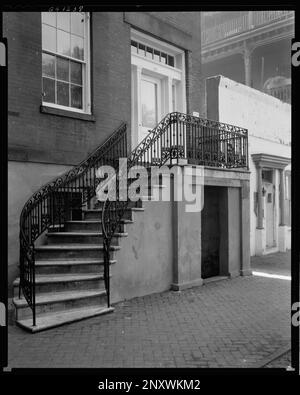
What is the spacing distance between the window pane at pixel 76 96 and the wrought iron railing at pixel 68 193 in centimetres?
104

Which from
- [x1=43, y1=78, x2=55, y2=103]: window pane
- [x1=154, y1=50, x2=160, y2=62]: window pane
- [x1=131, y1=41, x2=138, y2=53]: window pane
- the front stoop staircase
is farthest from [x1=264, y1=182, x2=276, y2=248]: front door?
[x1=43, y1=78, x2=55, y2=103]: window pane

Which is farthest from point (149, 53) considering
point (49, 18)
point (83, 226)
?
point (83, 226)

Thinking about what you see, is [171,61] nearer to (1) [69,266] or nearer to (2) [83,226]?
(2) [83,226]

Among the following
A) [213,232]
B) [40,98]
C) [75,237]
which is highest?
[40,98]

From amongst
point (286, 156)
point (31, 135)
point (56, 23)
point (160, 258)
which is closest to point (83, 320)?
point (160, 258)

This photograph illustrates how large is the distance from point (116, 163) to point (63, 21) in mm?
3259

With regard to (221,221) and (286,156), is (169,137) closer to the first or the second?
(221,221)

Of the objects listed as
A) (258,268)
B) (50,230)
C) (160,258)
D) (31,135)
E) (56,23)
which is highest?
(56,23)

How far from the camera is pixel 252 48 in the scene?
17.4m

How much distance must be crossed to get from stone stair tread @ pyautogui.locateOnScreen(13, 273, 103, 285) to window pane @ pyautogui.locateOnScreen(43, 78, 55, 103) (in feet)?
11.9

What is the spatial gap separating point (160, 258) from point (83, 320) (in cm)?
243

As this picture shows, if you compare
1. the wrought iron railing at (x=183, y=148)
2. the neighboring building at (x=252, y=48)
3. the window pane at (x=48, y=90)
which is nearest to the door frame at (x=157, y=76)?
the wrought iron railing at (x=183, y=148)

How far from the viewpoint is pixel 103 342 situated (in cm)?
495

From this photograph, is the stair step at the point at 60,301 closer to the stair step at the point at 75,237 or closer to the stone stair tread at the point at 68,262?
the stone stair tread at the point at 68,262
